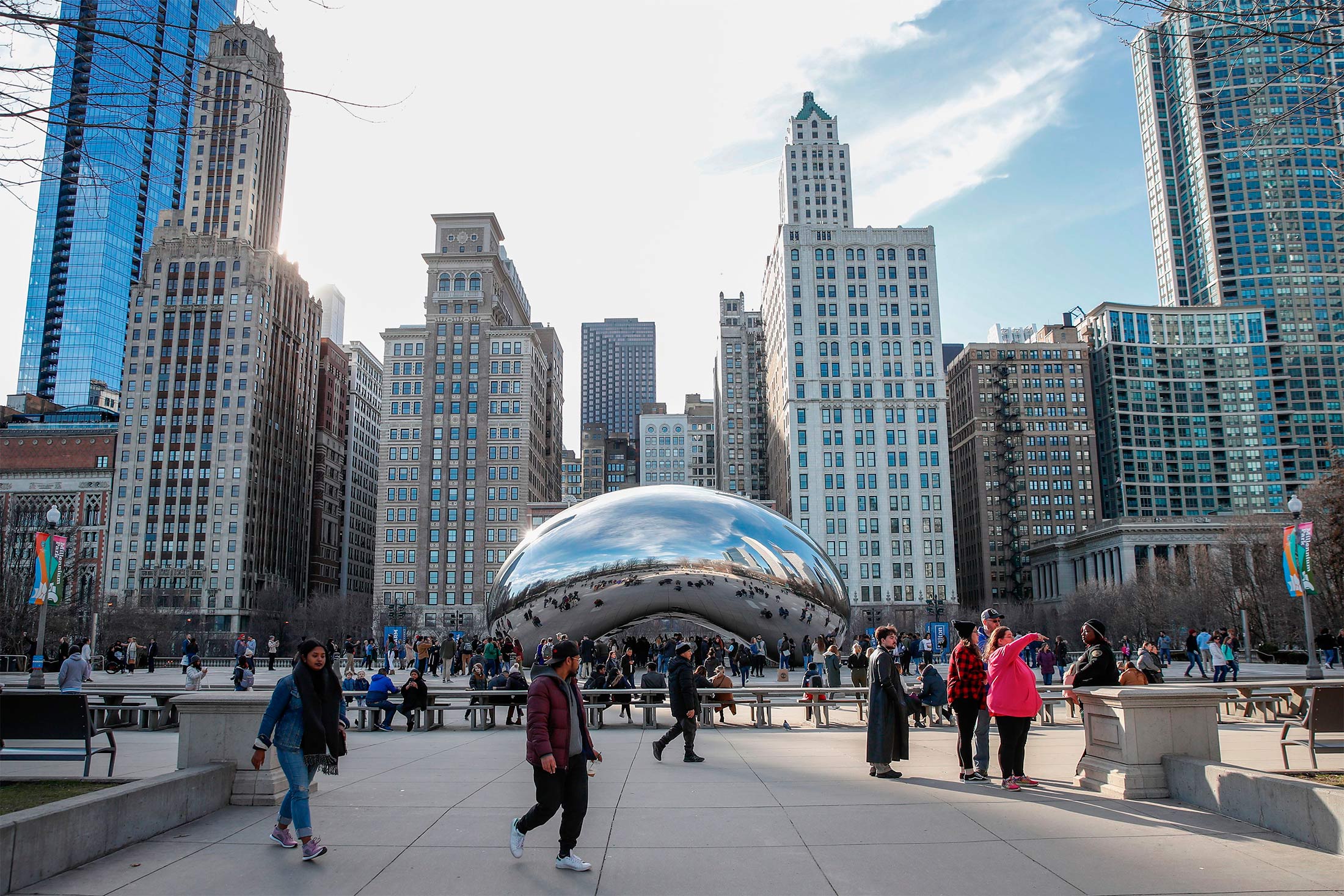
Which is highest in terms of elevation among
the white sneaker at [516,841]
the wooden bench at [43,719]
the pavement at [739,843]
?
the wooden bench at [43,719]

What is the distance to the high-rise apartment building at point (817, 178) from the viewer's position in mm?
120625

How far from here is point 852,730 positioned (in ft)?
46.3

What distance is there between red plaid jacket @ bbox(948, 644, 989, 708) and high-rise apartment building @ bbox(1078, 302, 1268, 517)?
440ft

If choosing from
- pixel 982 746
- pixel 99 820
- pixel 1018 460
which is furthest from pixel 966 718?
pixel 1018 460

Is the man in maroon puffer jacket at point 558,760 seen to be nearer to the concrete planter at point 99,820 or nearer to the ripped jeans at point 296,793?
the ripped jeans at point 296,793

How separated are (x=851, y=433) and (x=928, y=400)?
9.17 metres

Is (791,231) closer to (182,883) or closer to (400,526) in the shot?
(400,526)

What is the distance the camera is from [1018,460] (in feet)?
404

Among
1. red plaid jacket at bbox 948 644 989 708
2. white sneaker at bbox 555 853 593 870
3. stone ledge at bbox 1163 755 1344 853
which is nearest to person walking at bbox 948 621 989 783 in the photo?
red plaid jacket at bbox 948 644 989 708

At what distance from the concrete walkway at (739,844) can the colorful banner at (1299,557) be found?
18.2m

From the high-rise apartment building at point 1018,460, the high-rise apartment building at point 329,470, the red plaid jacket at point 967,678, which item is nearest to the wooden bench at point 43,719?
→ the red plaid jacket at point 967,678

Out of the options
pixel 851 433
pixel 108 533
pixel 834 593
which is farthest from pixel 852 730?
pixel 108 533

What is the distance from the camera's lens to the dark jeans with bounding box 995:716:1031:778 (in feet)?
27.1

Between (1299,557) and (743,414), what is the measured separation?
119 meters
